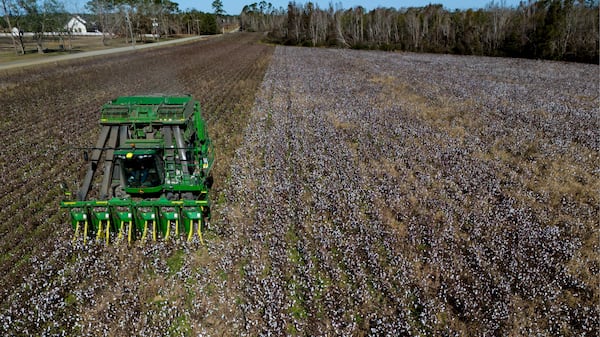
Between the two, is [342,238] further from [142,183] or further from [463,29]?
[463,29]

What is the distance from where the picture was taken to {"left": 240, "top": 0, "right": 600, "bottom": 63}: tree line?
5506cm

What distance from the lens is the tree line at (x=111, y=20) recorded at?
64.2 m

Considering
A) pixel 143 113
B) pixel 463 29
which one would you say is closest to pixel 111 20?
pixel 463 29

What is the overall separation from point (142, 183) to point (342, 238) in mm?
5914

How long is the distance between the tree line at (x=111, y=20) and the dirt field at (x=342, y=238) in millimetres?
Answer: 56873

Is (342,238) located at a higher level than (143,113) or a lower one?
lower

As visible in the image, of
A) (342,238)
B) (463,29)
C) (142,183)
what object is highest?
(463,29)

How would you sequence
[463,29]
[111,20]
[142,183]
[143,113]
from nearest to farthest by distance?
[142,183], [143,113], [463,29], [111,20]

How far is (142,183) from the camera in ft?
32.7

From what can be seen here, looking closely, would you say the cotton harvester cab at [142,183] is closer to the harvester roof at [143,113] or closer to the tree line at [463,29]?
the harvester roof at [143,113]

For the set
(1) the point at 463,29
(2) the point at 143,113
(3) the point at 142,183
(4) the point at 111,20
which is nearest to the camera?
(3) the point at 142,183

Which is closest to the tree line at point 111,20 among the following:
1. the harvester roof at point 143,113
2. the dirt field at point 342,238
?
the dirt field at point 342,238

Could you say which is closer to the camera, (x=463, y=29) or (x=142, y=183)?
(x=142, y=183)

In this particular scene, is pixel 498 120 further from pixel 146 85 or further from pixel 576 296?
pixel 146 85
